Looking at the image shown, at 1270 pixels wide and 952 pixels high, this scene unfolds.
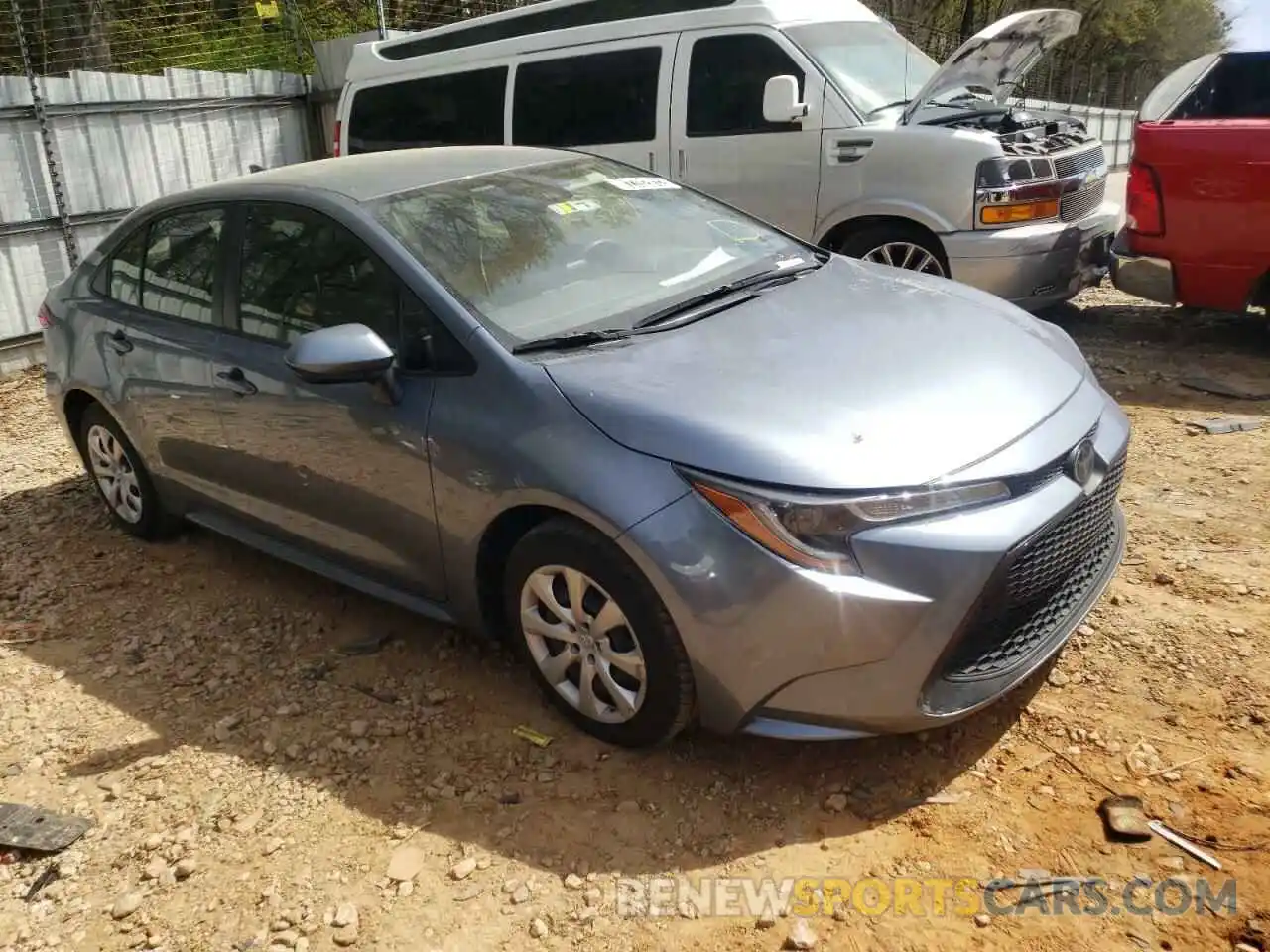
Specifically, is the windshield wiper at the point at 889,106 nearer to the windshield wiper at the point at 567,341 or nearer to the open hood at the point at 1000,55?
the open hood at the point at 1000,55

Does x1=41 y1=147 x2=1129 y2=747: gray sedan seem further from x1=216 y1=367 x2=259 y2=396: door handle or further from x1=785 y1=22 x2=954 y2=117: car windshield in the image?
x1=785 y1=22 x2=954 y2=117: car windshield

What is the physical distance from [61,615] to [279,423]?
4.91ft

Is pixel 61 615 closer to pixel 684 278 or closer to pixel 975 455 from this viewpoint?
pixel 684 278

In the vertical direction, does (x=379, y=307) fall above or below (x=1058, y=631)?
above

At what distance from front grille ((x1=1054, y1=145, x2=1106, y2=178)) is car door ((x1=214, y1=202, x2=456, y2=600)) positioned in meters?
4.48

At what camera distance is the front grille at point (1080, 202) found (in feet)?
20.1

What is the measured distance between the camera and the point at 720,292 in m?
3.39

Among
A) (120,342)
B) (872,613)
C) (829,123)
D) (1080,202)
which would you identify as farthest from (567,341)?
(1080,202)

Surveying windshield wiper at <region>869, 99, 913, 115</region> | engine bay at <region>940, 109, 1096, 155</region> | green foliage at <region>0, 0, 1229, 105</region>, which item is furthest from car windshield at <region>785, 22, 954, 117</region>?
green foliage at <region>0, 0, 1229, 105</region>

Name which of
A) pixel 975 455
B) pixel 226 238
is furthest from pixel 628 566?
pixel 226 238

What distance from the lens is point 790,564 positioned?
96.6 inches

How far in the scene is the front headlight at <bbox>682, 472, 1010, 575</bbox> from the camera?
8.05ft

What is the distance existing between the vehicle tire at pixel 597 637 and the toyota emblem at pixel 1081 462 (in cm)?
113

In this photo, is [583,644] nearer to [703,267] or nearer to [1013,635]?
[1013,635]
